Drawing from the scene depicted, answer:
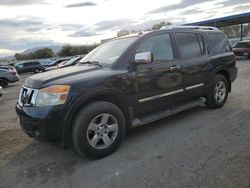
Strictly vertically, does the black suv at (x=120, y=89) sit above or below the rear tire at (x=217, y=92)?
above

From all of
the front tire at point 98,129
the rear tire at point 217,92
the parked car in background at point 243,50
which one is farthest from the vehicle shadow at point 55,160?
the parked car in background at point 243,50

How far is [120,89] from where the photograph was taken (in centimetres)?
420

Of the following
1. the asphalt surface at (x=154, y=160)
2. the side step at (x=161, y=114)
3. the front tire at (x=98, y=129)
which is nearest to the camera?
the asphalt surface at (x=154, y=160)

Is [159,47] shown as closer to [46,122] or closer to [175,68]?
[175,68]

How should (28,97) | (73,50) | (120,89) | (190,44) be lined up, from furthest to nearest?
1. (73,50)
2. (190,44)
3. (120,89)
4. (28,97)

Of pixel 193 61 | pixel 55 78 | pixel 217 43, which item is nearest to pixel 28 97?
pixel 55 78

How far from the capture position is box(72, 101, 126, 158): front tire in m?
3.74

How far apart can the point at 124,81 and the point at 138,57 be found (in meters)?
0.45

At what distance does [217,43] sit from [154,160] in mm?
3618

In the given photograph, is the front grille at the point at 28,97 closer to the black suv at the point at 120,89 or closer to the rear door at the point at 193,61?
the black suv at the point at 120,89

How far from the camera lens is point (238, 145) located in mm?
4047

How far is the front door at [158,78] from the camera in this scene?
14.7ft

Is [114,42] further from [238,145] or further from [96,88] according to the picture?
[238,145]

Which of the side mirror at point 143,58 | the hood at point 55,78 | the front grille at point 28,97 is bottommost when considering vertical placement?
the front grille at point 28,97
